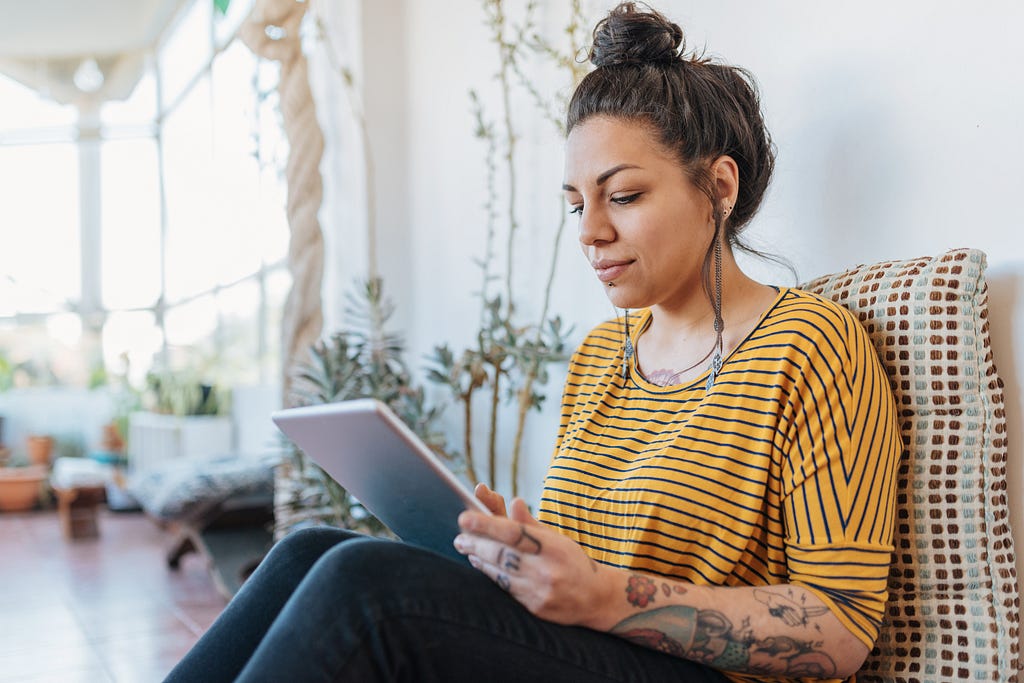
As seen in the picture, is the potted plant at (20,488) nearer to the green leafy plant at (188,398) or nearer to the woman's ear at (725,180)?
the green leafy plant at (188,398)

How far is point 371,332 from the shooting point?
9.55ft

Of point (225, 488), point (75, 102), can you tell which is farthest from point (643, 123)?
point (75, 102)

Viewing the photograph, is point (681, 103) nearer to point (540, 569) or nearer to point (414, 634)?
point (540, 569)

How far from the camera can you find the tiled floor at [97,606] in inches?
110

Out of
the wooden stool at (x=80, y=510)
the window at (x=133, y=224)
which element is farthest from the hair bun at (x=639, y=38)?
the window at (x=133, y=224)

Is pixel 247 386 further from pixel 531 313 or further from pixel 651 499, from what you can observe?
pixel 651 499

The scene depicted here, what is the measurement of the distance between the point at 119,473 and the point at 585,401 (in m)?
4.87

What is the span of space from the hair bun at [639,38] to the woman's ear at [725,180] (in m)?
0.17

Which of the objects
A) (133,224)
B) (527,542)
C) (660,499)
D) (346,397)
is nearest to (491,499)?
(660,499)

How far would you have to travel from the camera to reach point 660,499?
50.4 inches

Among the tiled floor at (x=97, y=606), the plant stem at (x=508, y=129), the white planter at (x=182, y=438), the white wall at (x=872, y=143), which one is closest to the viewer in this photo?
the white wall at (x=872, y=143)

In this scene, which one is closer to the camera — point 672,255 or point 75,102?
point 672,255

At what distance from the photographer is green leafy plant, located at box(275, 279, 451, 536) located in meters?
2.62

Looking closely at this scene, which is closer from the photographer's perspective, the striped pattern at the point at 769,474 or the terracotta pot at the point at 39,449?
the striped pattern at the point at 769,474
